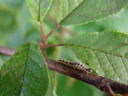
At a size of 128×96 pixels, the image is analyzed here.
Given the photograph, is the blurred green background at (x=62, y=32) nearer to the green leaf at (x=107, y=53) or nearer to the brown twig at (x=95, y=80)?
the brown twig at (x=95, y=80)

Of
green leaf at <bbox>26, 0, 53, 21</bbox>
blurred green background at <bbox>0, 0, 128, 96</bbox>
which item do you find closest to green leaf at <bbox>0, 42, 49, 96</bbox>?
green leaf at <bbox>26, 0, 53, 21</bbox>

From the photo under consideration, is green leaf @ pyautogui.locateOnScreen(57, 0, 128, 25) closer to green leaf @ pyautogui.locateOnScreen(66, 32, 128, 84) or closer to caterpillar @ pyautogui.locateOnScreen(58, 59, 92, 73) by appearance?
green leaf @ pyautogui.locateOnScreen(66, 32, 128, 84)

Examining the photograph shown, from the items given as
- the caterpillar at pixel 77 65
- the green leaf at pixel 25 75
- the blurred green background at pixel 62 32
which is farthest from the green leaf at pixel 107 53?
the blurred green background at pixel 62 32

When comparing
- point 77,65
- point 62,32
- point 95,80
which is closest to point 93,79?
point 95,80

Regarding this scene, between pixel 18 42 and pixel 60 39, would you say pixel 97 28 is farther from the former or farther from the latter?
pixel 18 42

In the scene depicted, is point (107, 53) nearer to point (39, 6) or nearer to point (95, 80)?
point (95, 80)

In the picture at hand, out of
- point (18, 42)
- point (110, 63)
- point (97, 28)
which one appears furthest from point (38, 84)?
point (97, 28)

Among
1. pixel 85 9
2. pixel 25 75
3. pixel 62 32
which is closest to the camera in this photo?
pixel 25 75
